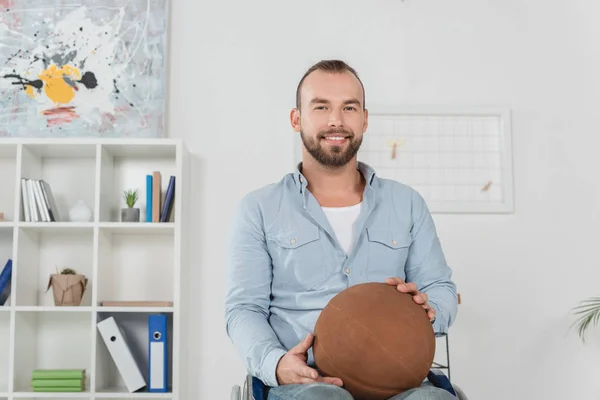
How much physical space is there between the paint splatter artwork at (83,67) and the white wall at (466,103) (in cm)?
14

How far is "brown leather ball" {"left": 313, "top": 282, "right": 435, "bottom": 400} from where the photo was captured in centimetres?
163

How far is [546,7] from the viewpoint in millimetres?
3855

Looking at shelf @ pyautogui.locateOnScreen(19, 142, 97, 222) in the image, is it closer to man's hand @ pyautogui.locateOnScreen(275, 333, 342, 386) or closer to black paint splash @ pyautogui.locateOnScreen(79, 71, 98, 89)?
black paint splash @ pyautogui.locateOnScreen(79, 71, 98, 89)

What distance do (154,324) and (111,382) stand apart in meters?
0.42

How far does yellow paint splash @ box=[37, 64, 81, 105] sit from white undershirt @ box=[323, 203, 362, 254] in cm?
202

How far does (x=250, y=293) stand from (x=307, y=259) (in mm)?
186

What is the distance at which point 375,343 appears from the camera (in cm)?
162

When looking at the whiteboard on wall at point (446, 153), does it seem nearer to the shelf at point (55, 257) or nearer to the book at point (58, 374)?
the shelf at point (55, 257)

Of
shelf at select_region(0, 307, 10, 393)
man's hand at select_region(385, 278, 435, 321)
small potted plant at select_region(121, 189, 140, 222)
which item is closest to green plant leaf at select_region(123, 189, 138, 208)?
small potted plant at select_region(121, 189, 140, 222)

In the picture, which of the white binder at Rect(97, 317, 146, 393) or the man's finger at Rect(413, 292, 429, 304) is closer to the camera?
the man's finger at Rect(413, 292, 429, 304)

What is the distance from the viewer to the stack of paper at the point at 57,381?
132 inches

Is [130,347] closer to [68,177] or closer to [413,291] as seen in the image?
[68,177]

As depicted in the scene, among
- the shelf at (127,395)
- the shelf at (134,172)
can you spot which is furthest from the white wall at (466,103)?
the shelf at (127,395)

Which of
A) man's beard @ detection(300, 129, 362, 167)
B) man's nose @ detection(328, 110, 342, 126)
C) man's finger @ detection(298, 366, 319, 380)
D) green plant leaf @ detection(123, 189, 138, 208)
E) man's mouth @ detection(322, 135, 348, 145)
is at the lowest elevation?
man's finger @ detection(298, 366, 319, 380)
